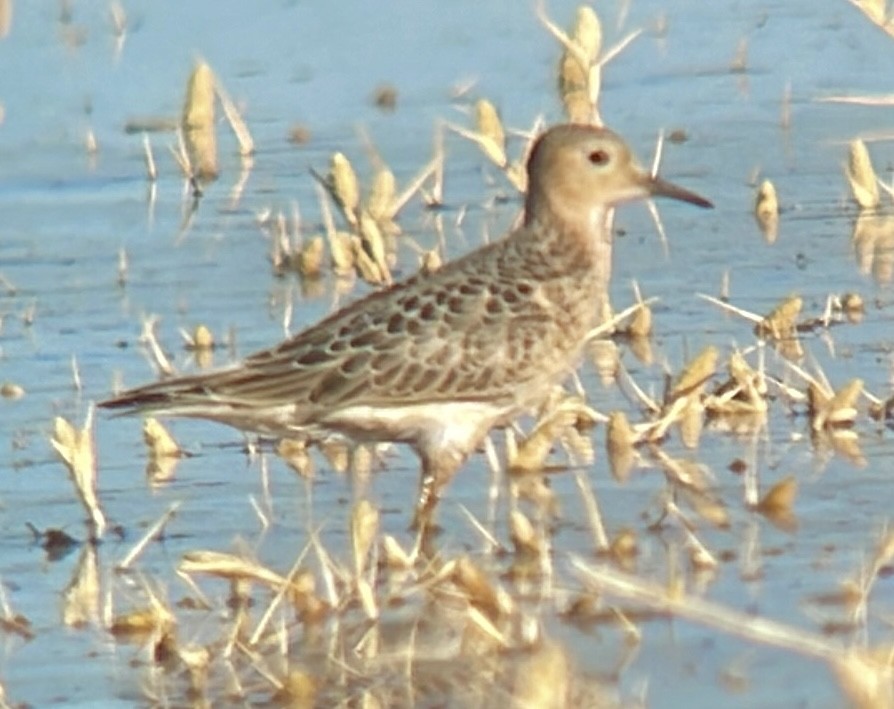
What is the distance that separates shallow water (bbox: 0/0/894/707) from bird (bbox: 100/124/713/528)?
0.52 ft

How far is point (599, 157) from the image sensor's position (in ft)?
26.5

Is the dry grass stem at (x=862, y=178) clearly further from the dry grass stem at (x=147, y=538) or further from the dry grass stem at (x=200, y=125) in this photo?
the dry grass stem at (x=147, y=538)

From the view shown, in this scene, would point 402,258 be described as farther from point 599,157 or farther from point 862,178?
point 599,157

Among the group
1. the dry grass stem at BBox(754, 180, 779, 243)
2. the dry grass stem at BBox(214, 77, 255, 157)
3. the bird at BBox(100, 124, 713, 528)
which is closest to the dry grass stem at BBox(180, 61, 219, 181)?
the dry grass stem at BBox(214, 77, 255, 157)

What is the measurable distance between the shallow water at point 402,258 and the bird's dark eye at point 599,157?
2.08ft

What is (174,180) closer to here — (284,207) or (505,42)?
(284,207)

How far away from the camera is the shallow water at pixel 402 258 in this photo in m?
6.40

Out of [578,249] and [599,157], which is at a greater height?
[599,157]

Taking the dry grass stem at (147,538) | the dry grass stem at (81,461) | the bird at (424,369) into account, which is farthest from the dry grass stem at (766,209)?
the dry grass stem at (81,461)

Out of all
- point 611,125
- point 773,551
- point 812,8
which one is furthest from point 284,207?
point 773,551

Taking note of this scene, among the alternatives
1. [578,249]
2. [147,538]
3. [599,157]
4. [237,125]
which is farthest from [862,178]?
[147,538]

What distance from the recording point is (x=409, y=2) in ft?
44.4

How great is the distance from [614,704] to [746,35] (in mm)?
7474

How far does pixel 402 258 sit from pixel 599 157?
188 cm
